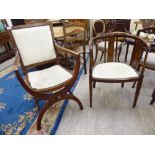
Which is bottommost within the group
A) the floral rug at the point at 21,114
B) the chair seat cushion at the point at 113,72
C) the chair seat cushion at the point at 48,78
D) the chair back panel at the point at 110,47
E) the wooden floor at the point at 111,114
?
the wooden floor at the point at 111,114

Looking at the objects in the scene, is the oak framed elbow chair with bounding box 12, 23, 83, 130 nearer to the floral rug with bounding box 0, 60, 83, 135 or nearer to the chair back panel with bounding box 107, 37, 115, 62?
the floral rug with bounding box 0, 60, 83, 135

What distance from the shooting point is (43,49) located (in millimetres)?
1527

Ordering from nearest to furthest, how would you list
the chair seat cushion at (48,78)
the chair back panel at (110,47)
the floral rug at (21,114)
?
the chair seat cushion at (48,78), the floral rug at (21,114), the chair back panel at (110,47)

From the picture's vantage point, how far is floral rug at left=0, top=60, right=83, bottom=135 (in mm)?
1404

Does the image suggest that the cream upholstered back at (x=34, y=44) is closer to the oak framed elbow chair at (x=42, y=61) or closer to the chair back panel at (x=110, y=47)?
the oak framed elbow chair at (x=42, y=61)

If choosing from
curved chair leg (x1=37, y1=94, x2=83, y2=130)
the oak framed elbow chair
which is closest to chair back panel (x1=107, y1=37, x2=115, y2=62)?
the oak framed elbow chair

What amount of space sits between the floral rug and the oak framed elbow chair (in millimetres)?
125

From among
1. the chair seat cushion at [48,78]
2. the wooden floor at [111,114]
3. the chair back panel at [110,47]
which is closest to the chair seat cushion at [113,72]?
the chair back panel at [110,47]

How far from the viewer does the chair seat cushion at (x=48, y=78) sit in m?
1.29

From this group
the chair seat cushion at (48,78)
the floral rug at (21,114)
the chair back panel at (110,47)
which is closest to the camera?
the chair seat cushion at (48,78)

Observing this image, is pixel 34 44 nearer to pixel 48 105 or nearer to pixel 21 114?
pixel 48 105

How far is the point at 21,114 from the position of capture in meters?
1.58
